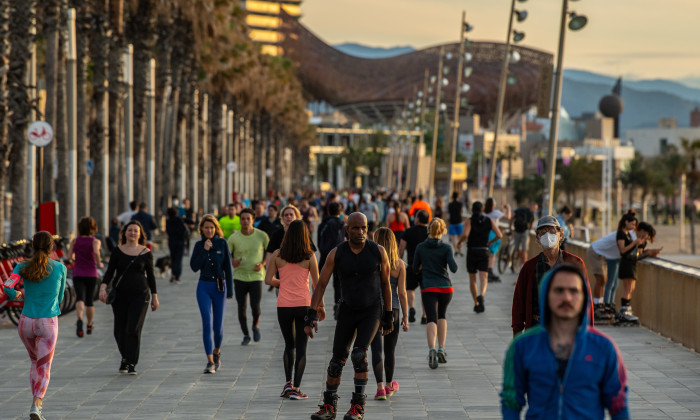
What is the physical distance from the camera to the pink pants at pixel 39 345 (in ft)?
28.9

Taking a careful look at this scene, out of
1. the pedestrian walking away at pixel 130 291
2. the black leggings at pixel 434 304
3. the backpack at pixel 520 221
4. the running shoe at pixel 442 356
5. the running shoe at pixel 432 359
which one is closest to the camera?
the pedestrian walking away at pixel 130 291

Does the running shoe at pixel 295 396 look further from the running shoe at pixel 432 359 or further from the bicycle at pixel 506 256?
the bicycle at pixel 506 256

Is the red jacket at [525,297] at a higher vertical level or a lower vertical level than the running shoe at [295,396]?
higher

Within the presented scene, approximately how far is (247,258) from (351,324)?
13.9 ft

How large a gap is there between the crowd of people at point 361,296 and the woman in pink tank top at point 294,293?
11 mm

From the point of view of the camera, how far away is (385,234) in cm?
1005

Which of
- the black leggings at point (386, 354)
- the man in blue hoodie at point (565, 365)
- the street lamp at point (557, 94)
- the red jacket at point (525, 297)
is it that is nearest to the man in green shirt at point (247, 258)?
the black leggings at point (386, 354)

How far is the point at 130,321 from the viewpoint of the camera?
11.3 metres

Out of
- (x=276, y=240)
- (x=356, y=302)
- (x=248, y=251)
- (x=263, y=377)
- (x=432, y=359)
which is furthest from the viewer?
(x=248, y=251)

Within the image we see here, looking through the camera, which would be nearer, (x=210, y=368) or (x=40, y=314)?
(x=40, y=314)

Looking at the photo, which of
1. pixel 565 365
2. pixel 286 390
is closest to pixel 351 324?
pixel 286 390

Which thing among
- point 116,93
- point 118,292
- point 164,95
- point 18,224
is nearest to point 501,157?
point 164,95

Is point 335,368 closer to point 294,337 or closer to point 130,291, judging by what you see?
point 294,337

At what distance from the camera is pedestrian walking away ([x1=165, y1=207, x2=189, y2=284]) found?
22.4 m
